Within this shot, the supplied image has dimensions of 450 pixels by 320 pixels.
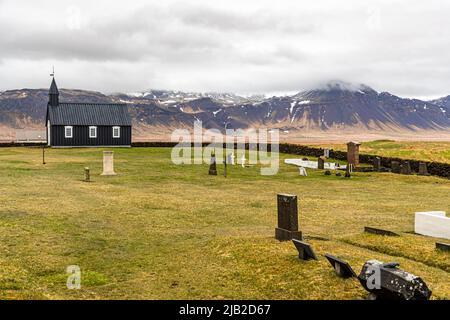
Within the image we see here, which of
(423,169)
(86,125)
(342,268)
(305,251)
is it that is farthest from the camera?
(86,125)

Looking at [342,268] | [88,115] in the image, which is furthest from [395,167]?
[88,115]

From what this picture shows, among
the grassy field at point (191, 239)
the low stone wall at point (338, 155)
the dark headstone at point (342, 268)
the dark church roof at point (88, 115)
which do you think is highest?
the dark church roof at point (88, 115)

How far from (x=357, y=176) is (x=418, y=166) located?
6.28m

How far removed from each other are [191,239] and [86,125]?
184 feet

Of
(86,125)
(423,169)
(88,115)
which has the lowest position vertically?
(423,169)

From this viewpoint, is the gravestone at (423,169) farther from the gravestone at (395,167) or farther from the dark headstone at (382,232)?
the dark headstone at (382,232)

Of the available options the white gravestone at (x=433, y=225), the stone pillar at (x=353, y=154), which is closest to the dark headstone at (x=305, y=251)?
the white gravestone at (x=433, y=225)

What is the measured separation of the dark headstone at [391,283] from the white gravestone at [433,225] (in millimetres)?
7688

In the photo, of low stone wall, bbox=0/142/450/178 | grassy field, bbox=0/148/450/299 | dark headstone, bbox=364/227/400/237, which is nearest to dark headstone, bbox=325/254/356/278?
grassy field, bbox=0/148/450/299

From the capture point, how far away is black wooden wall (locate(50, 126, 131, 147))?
218ft

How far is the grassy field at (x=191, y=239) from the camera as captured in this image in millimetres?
10156

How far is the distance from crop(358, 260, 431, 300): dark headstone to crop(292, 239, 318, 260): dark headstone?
7.31ft

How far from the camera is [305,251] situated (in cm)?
1153

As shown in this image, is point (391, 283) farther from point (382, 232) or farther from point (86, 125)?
point (86, 125)
